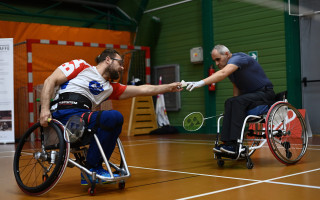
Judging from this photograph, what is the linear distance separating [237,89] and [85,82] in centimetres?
176

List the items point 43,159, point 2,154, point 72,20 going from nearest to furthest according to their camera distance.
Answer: point 43,159
point 2,154
point 72,20

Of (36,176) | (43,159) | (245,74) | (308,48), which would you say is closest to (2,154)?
(36,176)

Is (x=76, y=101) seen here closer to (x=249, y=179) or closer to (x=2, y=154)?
(x=249, y=179)

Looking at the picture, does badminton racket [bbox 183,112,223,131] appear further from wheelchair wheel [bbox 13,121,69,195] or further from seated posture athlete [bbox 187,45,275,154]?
wheelchair wheel [bbox 13,121,69,195]

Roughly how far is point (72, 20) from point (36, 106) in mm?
3335

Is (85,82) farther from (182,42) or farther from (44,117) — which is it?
(182,42)

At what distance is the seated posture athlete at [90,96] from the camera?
285cm

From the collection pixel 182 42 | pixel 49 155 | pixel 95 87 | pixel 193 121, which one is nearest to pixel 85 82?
pixel 95 87

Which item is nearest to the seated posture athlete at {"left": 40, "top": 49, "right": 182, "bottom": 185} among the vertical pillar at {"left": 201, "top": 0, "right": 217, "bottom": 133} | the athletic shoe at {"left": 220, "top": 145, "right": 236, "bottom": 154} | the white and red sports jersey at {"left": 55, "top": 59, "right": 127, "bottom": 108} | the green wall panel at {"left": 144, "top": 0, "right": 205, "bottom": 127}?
the white and red sports jersey at {"left": 55, "top": 59, "right": 127, "bottom": 108}

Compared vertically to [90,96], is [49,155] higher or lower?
lower

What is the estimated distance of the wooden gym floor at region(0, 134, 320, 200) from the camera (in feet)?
8.83

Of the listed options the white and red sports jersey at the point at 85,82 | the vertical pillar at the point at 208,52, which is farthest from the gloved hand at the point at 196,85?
the vertical pillar at the point at 208,52

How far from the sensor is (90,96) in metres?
3.11

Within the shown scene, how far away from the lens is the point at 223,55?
406cm
